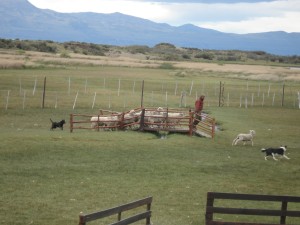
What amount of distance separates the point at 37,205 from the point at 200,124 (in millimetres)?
22565

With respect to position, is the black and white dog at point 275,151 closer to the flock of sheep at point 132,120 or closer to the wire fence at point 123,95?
the flock of sheep at point 132,120

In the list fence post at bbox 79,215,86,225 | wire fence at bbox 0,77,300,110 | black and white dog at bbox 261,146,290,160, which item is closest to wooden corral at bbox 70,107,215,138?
black and white dog at bbox 261,146,290,160

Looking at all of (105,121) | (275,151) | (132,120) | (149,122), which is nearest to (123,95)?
(132,120)

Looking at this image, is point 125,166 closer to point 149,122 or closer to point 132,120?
point 149,122

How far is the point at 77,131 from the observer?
117ft

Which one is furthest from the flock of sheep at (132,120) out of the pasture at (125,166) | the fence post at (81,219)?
the fence post at (81,219)

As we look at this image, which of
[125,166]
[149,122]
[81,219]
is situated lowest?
[125,166]

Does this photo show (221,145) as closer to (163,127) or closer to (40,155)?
(163,127)

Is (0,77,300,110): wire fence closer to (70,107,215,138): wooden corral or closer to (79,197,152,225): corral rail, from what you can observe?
(70,107,215,138): wooden corral

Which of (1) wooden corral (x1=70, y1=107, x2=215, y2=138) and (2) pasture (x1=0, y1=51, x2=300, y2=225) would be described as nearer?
(2) pasture (x1=0, y1=51, x2=300, y2=225)

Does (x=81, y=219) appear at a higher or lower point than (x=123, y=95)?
higher

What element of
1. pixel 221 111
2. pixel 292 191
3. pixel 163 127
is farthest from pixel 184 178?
pixel 221 111

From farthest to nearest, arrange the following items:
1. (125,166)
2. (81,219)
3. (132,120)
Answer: (132,120) < (125,166) < (81,219)

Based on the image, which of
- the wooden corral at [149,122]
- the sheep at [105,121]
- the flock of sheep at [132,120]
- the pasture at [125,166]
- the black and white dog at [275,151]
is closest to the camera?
the pasture at [125,166]
